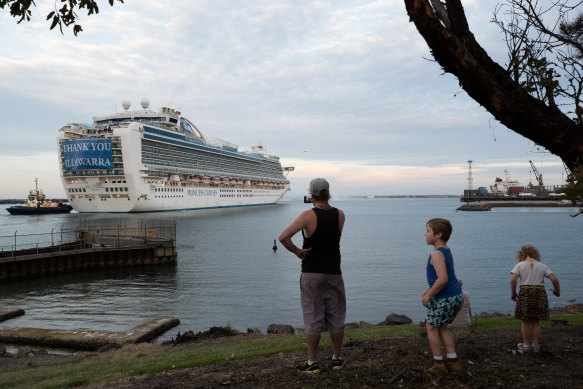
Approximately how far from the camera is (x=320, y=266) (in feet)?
13.2

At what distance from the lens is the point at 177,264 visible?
85.1 ft

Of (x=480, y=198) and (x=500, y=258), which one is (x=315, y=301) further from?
(x=480, y=198)

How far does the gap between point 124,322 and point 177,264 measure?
40.8 feet

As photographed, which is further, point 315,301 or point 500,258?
point 500,258

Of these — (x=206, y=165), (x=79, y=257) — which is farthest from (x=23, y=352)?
(x=206, y=165)

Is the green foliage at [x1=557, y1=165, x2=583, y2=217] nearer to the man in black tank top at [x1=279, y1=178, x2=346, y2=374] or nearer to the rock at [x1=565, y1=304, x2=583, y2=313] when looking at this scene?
the man in black tank top at [x1=279, y1=178, x2=346, y2=374]

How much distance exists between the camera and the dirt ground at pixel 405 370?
380cm

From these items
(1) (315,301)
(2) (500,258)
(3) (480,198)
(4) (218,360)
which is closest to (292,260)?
(2) (500,258)

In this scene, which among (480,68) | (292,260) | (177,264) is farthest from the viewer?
(292,260)

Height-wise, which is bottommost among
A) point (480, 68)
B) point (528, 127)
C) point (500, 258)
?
point (500, 258)

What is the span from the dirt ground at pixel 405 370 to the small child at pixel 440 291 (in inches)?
12.5

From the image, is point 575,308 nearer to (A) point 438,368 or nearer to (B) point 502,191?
(A) point 438,368

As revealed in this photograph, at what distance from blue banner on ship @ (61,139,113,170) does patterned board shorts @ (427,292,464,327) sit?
225ft

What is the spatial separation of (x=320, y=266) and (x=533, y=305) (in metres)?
2.68
